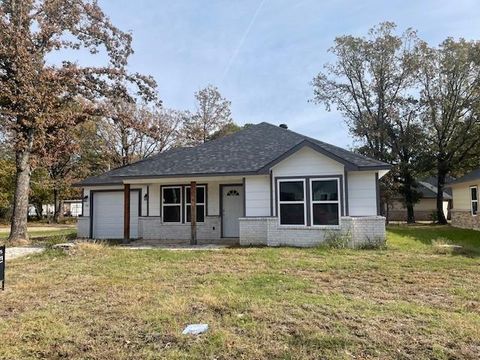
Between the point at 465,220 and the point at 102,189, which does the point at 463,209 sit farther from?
the point at 102,189

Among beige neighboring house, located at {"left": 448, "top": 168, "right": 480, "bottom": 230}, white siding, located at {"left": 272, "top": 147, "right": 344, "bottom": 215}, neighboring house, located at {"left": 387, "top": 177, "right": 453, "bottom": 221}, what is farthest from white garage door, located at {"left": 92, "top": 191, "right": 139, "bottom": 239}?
neighboring house, located at {"left": 387, "top": 177, "right": 453, "bottom": 221}

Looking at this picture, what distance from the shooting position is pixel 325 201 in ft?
41.3

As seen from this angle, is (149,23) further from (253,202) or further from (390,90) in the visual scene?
(390,90)

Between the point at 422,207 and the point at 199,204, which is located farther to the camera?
the point at 422,207

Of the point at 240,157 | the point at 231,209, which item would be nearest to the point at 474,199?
the point at 231,209

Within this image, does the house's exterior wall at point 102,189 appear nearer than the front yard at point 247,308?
No

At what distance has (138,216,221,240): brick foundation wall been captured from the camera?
15.5 metres

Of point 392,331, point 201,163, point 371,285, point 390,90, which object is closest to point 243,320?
point 392,331

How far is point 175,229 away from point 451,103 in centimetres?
2348

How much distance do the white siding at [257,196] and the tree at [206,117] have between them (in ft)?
81.0

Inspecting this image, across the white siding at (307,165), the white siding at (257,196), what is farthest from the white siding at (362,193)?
the white siding at (257,196)

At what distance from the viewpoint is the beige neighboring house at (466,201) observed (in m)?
20.7

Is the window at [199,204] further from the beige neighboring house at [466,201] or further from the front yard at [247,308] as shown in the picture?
the beige neighboring house at [466,201]

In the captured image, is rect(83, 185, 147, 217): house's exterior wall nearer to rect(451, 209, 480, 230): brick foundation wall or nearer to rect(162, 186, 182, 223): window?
rect(162, 186, 182, 223): window
